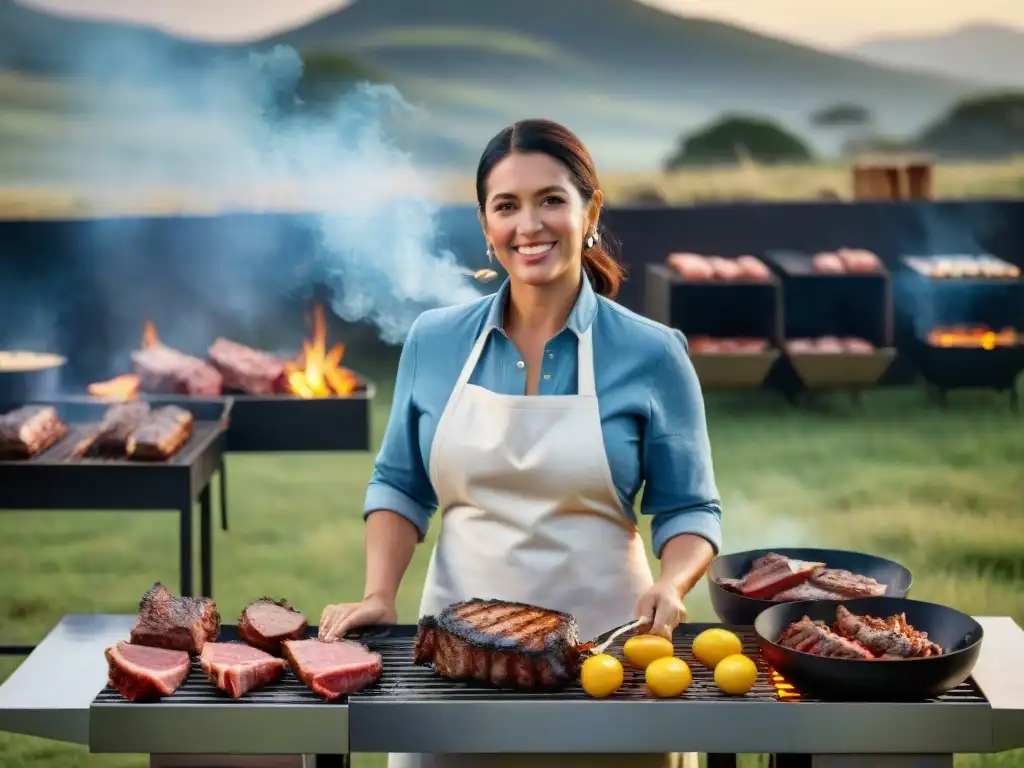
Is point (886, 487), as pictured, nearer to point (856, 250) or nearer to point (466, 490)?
point (856, 250)

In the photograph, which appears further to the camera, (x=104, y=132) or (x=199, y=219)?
(x=104, y=132)

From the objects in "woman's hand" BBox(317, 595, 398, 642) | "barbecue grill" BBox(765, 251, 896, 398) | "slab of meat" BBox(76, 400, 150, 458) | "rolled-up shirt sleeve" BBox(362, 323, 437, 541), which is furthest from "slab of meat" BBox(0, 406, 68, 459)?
"barbecue grill" BBox(765, 251, 896, 398)

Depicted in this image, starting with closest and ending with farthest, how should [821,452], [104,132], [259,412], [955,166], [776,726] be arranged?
[776,726]
[259,412]
[821,452]
[104,132]
[955,166]

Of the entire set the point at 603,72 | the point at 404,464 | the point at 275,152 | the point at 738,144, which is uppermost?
the point at 603,72

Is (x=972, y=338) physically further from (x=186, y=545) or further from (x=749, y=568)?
(x=749, y=568)

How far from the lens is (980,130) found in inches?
512

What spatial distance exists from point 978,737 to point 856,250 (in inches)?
332

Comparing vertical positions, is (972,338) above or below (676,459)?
below

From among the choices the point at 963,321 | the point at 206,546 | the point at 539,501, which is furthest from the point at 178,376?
the point at 963,321

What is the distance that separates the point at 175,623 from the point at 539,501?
2.77 ft

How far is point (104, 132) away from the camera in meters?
12.1

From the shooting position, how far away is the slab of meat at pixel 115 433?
478cm

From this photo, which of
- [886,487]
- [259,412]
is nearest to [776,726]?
[259,412]

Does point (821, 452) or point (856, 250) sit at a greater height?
point (856, 250)
